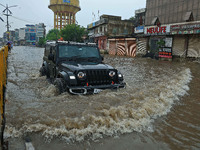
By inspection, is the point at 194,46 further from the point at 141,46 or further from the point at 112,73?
the point at 112,73

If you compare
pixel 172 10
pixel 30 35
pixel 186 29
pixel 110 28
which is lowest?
pixel 186 29

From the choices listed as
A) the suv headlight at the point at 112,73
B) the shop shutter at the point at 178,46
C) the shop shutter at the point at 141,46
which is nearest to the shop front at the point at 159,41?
the shop shutter at the point at 178,46

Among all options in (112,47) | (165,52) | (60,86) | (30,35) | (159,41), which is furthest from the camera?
(30,35)

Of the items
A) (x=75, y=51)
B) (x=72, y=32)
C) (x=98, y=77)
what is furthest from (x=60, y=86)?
(x=72, y=32)

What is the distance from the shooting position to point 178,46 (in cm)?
2252

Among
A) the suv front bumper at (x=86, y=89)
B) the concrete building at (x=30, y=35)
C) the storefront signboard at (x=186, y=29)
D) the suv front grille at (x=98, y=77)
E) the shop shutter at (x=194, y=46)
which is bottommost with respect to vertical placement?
the suv front bumper at (x=86, y=89)

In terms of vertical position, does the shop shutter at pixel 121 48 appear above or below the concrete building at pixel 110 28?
below

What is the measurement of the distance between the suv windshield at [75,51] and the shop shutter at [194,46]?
17.8m

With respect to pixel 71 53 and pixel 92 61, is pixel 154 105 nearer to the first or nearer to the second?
pixel 92 61

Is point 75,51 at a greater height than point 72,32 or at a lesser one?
lesser

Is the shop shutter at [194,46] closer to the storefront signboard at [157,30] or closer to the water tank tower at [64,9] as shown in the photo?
the storefront signboard at [157,30]

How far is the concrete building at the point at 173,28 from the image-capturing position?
20.8 meters

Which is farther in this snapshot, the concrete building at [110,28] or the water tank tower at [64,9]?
the water tank tower at [64,9]

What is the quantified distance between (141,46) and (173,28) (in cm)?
741
